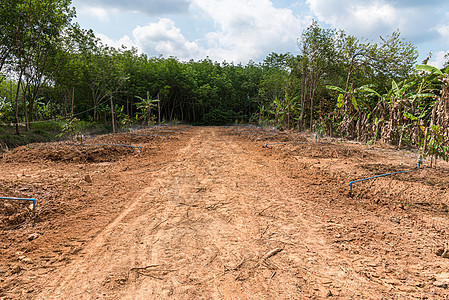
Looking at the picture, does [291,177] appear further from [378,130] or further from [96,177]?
[378,130]

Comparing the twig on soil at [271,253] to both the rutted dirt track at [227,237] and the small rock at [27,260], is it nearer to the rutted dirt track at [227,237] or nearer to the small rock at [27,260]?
the rutted dirt track at [227,237]

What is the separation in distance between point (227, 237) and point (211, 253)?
0.36m

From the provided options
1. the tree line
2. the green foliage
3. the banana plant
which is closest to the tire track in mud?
the tree line

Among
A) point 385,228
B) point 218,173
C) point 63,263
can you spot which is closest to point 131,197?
point 63,263

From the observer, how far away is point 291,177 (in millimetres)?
5270

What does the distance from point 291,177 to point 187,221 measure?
2894 mm

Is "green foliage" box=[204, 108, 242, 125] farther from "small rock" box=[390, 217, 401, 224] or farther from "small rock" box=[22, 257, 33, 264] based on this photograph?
"small rock" box=[22, 257, 33, 264]

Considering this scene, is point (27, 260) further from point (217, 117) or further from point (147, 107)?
point (217, 117)

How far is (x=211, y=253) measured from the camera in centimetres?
249

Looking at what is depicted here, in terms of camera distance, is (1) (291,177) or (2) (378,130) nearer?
(1) (291,177)

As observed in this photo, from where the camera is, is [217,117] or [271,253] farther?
[217,117]

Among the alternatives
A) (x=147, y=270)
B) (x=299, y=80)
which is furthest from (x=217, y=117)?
(x=147, y=270)

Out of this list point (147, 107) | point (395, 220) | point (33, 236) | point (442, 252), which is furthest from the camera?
point (147, 107)

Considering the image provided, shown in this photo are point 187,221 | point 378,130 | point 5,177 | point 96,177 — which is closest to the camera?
point 187,221
